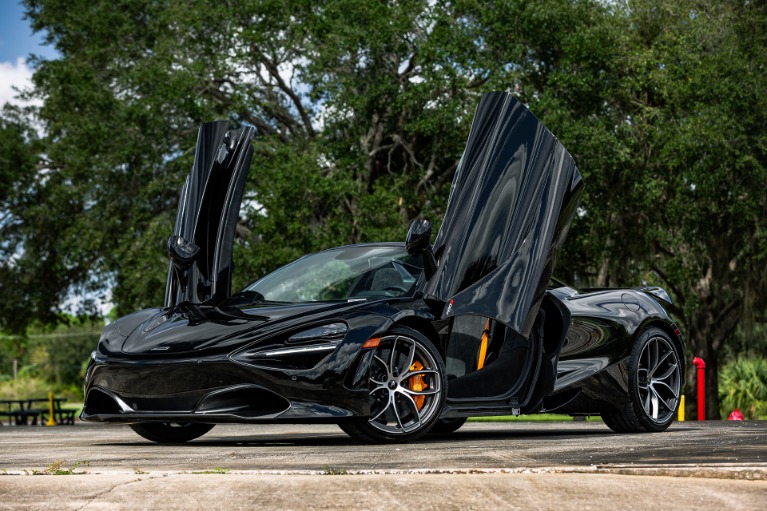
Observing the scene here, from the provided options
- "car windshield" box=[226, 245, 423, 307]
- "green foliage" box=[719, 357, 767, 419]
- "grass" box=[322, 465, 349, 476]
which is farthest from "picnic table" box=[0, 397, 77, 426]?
"grass" box=[322, 465, 349, 476]

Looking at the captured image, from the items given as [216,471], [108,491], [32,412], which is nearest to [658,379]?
[216,471]

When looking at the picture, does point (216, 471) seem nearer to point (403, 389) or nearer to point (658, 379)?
point (403, 389)

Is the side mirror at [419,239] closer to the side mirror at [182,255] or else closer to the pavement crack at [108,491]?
the side mirror at [182,255]

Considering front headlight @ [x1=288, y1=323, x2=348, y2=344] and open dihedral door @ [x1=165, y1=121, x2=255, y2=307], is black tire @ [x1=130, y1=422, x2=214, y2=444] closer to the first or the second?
open dihedral door @ [x1=165, y1=121, x2=255, y2=307]

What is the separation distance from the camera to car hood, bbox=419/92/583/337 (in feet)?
22.8

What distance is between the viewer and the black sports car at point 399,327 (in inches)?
259

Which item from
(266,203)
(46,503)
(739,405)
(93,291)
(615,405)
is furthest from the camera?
(739,405)

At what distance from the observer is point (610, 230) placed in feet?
77.3

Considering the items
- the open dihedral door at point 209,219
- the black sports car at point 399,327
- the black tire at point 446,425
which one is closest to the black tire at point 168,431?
the black sports car at point 399,327

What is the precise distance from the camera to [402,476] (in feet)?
14.4

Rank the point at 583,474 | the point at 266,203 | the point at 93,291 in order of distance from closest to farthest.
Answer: the point at 583,474 → the point at 266,203 → the point at 93,291

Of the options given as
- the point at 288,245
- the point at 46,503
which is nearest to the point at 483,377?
the point at 46,503

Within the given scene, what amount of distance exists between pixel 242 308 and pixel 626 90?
56.4 ft

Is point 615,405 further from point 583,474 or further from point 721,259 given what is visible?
point 721,259
